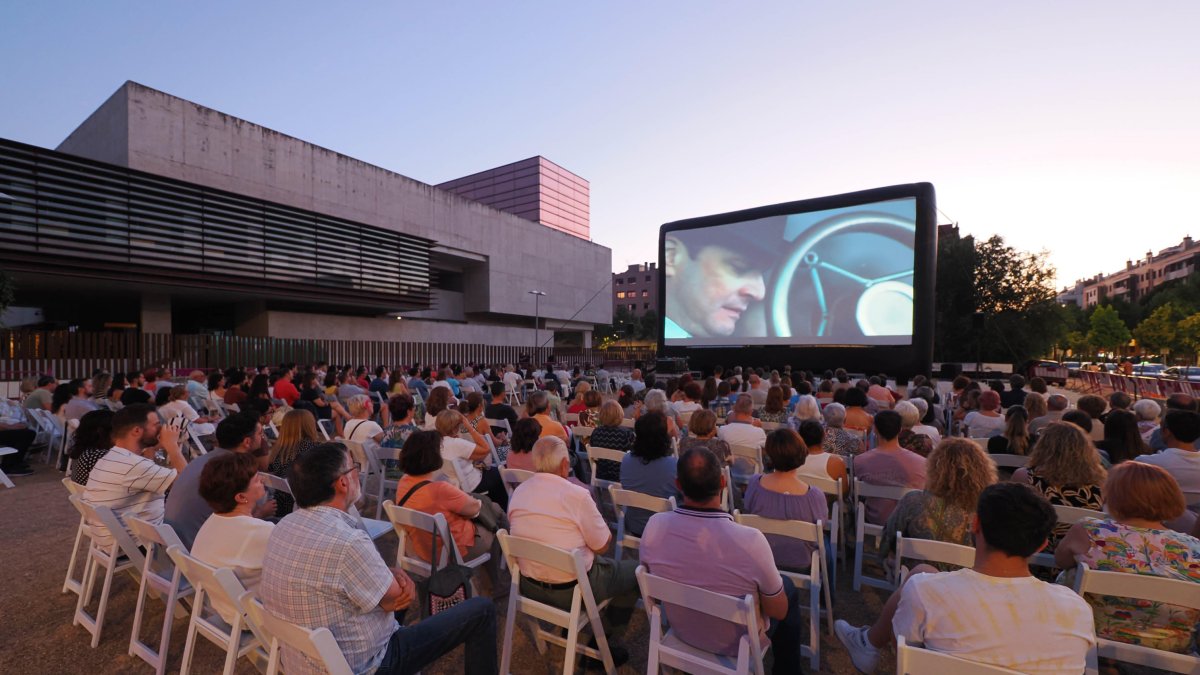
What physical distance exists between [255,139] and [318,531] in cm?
1938

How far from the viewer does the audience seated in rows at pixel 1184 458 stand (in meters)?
3.20

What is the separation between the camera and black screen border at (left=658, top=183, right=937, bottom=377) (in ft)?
45.4

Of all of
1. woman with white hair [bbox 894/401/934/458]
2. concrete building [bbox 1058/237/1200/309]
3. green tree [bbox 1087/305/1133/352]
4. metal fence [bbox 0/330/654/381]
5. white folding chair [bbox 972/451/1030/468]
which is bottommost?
white folding chair [bbox 972/451/1030/468]

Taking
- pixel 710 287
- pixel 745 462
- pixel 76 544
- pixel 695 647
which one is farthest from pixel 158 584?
pixel 710 287

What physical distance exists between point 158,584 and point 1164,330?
4428 centimetres

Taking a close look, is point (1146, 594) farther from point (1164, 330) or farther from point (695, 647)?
point (1164, 330)

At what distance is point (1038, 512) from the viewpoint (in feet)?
5.19

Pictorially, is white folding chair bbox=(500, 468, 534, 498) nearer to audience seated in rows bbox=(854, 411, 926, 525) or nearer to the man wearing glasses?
the man wearing glasses

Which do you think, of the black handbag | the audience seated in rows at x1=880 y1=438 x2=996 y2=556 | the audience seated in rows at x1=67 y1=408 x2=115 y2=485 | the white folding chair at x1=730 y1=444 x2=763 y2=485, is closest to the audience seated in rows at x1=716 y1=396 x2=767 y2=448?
the white folding chair at x1=730 y1=444 x2=763 y2=485

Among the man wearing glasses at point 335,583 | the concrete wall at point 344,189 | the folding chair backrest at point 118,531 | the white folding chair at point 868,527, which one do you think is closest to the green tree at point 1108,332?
the concrete wall at point 344,189

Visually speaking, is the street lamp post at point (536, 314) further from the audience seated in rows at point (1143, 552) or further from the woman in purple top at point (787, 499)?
the audience seated in rows at point (1143, 552)

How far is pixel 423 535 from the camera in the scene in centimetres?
299

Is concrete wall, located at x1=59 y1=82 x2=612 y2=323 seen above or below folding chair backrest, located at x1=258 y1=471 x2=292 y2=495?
above

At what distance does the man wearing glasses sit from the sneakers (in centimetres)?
166
